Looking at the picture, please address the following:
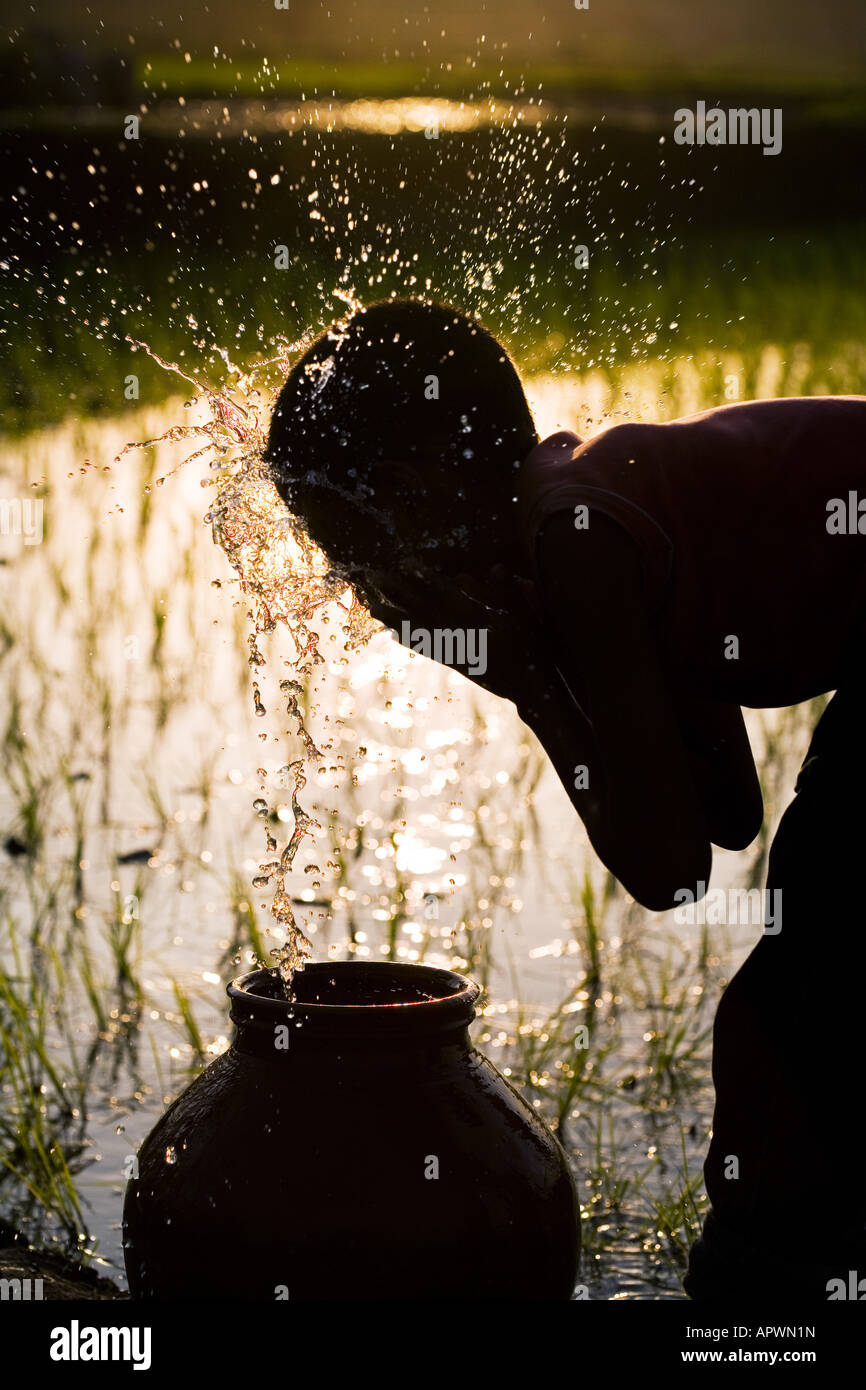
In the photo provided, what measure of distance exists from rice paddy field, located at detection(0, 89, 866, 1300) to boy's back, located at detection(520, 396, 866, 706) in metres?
0.21

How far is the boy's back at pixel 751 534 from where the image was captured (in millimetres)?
2311

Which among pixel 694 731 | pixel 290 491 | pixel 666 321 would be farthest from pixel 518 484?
pixel 666 321

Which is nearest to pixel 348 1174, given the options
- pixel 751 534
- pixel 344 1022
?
pixel 344 1022

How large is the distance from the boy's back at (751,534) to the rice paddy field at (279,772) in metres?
0.21

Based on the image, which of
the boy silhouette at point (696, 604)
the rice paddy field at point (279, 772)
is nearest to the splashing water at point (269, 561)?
the rice paddy field at point (279, 772)

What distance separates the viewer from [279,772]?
438 cm

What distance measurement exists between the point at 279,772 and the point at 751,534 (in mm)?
2208

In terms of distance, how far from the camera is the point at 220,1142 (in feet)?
7.18

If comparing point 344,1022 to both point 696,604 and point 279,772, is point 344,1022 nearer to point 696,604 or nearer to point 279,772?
point 696,604

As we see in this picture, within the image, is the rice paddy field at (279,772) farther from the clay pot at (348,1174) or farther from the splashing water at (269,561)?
the clay pot at (348,1174)
